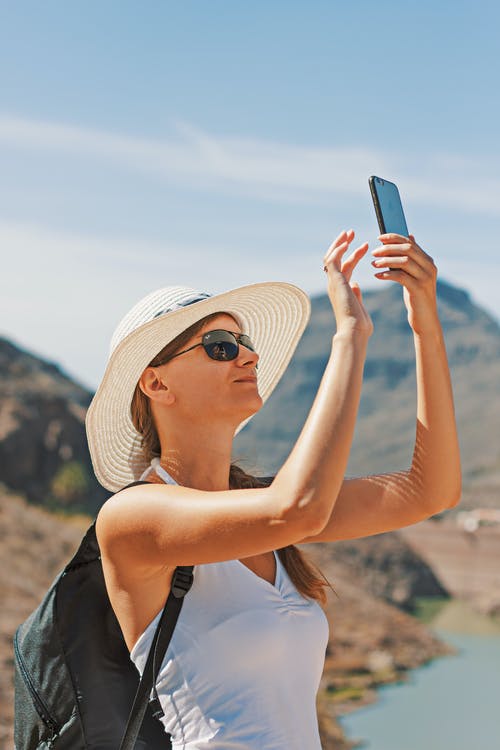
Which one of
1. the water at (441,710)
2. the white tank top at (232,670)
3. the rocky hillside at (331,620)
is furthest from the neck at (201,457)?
the water at (441,710)

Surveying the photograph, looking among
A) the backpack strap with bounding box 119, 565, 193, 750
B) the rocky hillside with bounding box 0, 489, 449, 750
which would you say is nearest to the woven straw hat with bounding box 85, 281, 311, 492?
the backpack strap with bounding box 119, 565, 193, 750

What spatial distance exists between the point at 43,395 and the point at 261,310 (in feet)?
80.3

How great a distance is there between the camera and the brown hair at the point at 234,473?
204cm

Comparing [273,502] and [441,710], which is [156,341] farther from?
[441,710]

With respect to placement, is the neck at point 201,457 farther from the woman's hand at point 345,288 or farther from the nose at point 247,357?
the woman's hand at point 345,288

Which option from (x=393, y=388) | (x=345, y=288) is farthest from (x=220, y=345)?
A: (x=393, y=388)

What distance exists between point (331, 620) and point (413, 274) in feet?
75.4

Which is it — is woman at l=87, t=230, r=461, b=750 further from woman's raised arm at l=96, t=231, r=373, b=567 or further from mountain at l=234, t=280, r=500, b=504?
mountain at l=234, t=280, r=500, b=504

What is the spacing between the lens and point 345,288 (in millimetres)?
1851

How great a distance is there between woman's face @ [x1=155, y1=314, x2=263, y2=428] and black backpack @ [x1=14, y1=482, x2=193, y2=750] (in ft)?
1.05

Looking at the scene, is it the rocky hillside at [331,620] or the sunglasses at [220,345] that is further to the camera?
the rocky hillside at [331,620]

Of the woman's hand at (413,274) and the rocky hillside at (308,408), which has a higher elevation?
the woman's hand at (413,274)

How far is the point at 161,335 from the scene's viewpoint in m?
2.10

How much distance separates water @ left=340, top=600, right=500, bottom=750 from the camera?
72.6ft
